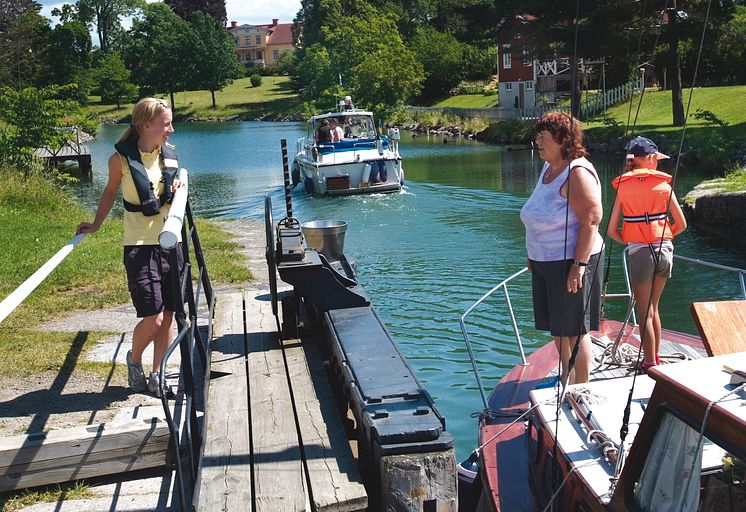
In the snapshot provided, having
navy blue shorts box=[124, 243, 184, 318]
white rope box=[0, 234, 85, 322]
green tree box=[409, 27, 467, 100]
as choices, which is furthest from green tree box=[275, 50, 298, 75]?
white rope box=[0, 234, 85, 322]

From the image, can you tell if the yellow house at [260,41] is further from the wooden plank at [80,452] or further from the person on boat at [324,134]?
the wooden plank at [80,452]

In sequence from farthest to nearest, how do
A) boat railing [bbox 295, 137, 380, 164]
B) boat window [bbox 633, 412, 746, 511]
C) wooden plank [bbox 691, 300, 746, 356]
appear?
boat railing [bbox 295, 137, 380, 164], wooden plank [bbox 691, 300, 746, 356], boat window [bbox 633, 412, 746, 511]

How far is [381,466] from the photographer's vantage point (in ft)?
14.5

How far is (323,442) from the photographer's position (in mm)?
5023

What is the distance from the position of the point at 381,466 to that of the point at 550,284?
184 cm

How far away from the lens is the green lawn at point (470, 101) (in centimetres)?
6284

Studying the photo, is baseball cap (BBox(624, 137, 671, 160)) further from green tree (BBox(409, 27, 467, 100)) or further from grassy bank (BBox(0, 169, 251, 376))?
green tree (BBox(409, 27, 467, 100))

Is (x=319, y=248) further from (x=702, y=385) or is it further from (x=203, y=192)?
(x=203, y=192)

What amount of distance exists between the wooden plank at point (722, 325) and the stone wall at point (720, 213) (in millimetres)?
12976

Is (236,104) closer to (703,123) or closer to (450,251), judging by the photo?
(703,123)

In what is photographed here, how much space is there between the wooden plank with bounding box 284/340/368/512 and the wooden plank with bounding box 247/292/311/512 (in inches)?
2.5

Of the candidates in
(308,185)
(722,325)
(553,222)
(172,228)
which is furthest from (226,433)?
(308,185)

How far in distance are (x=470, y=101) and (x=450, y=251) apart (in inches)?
1961

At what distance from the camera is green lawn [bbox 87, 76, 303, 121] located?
92.0 metres
